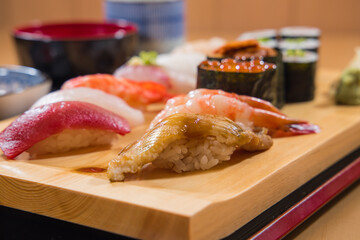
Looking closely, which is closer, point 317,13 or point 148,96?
point 148,96

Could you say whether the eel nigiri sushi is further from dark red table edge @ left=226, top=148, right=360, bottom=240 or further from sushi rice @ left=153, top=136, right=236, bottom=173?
dark red table edge @ left=226, top=148, right=360, bottom=240

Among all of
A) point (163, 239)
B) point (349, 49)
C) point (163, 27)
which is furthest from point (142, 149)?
point (349, 49)

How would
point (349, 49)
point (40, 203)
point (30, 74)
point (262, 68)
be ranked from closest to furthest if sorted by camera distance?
point (40, 203), point (262, 68), point (30, 74), point (349, 49)

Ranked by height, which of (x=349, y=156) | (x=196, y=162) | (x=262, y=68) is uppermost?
(x=262, y=68)

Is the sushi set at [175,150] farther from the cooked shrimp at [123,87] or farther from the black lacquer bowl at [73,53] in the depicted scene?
the black lacquer bowl at [73,53]

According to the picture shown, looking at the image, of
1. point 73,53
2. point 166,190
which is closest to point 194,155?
point 166,190

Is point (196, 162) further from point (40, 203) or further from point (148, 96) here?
point (148, 96)

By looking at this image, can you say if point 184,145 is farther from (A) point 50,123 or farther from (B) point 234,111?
(A) point 50,123
